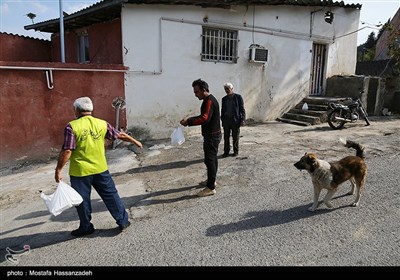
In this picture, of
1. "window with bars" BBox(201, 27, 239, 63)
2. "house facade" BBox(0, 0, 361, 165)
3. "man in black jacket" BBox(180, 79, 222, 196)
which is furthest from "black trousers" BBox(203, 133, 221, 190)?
"window with bars" BBox(201, 27, 239, 63)

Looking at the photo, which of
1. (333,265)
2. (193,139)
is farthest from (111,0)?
(333,265)

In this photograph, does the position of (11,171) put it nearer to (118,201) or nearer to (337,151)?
(118,201)

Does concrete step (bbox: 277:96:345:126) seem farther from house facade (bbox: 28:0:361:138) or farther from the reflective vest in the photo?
the reflective vest

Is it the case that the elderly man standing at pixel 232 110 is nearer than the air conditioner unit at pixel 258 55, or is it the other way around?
the elderly man standing at pixel 232 110

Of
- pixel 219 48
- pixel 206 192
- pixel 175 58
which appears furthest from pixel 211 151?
pixel 219 48

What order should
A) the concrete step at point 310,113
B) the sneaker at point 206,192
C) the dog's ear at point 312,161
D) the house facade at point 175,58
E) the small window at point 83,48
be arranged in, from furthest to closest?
the small window at point 83,48
the concrete step at point 310,113
the house facade at point 175,58
the sneaker at point 206,192
the dog's ear at point 312,161

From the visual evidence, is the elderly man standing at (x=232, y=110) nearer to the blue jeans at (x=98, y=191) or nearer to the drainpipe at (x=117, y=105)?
the drainpipe at (x=117, y=105)

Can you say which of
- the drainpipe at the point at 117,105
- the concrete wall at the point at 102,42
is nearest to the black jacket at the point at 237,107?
the drainpipe at the point at 117,105

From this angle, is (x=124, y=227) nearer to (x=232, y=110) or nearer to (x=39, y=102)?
(x=232, y=110)

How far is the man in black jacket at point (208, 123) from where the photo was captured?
172 inches

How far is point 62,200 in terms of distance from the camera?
10.3 ft

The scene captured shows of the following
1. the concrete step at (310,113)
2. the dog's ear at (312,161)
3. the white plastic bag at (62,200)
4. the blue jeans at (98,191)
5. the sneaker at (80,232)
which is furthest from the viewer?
the concrete step at (310,113)

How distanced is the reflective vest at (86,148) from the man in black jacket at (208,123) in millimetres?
1358
